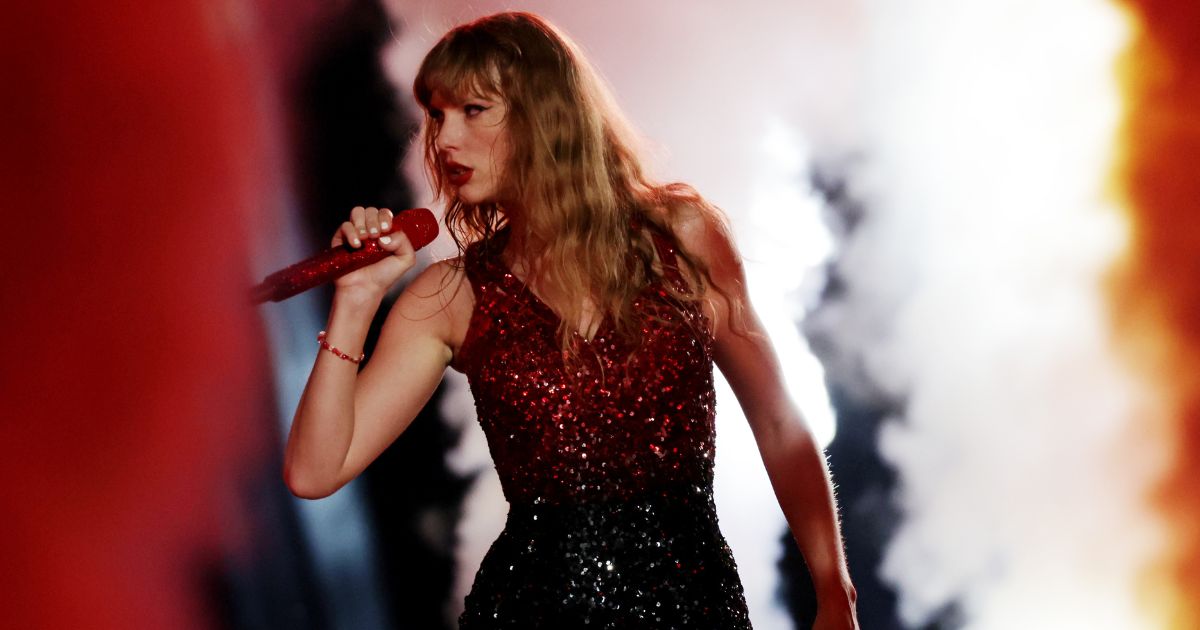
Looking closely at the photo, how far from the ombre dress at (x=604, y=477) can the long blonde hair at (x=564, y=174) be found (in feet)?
0.13

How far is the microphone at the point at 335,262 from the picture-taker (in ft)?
3.86

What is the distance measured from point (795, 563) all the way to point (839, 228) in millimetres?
662

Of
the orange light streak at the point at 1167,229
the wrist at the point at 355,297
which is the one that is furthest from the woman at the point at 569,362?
the orange light streak at the point at 1167,229

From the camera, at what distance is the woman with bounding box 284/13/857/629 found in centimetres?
128

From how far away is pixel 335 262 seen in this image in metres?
1.22

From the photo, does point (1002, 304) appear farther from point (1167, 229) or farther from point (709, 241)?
point (709, 241)

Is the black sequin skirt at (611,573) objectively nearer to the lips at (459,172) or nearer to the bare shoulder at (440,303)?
the bare shoulder at (440,303)

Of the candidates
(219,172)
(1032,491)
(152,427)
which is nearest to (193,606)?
(152,427)

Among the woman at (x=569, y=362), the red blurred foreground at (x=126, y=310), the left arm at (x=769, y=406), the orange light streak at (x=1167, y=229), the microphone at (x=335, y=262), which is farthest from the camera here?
the orange light streak at (x=1167, y=229)

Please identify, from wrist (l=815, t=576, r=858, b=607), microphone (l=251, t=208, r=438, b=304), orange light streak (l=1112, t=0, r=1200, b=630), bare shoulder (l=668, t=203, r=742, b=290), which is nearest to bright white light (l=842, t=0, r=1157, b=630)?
orange light streak (l=1112, t=0, r=1200, b=630)

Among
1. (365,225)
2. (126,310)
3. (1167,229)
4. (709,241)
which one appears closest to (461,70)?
(365,225)

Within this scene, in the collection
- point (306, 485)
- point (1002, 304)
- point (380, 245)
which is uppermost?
point (1002, 304)

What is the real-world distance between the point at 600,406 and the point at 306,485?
363mm

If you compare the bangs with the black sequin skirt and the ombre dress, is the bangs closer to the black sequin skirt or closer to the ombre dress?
the ombre dress
